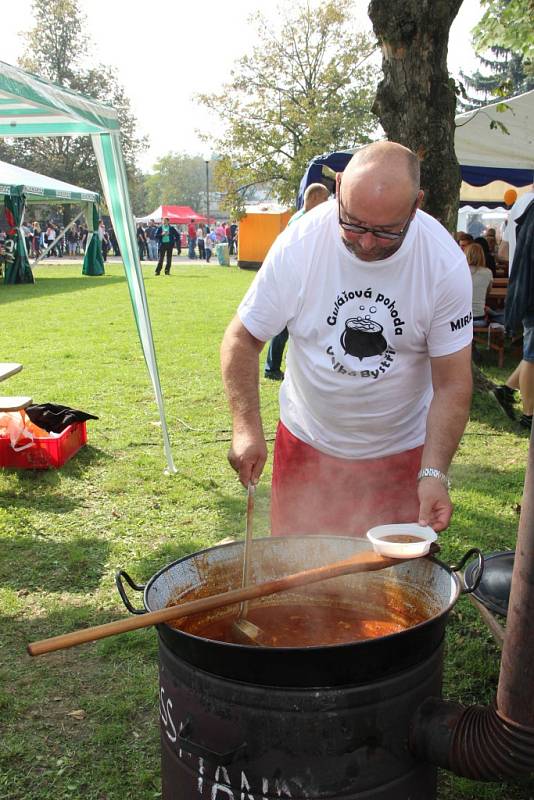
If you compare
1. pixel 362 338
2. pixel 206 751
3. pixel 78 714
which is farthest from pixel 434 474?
pixel 78 714

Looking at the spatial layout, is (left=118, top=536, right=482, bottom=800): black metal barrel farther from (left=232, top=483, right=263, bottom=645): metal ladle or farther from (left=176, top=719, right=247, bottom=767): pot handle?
Answer: (left=232, top=483, right=263, bottom=645): metal ladle

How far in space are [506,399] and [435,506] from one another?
4.99 meters

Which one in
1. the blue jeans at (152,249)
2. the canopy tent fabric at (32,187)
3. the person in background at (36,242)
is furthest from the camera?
the blue jeans at (152,249)

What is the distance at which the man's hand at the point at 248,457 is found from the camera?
206 centimetres

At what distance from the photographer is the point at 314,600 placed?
214 cm

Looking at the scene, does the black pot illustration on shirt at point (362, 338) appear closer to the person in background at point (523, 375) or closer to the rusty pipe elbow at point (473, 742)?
the rusty pipe elbow at point (473, 742)

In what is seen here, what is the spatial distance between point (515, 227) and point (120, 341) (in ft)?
19.9

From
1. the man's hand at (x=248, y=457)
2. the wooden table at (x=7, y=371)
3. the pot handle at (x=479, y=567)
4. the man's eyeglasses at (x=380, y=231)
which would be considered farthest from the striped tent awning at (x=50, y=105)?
the pot handle at (x=479, y=567)

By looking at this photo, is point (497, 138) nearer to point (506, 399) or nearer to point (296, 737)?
point (506, 399)

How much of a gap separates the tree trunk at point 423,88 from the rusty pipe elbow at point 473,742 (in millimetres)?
5093

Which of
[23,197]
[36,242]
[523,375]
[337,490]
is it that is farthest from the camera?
[36,242]

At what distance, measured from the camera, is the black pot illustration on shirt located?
2.19 meters

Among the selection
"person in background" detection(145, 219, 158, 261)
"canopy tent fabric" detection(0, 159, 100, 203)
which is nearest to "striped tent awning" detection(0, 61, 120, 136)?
"canopy tent fabric" detection(0, 159, 100, 203)

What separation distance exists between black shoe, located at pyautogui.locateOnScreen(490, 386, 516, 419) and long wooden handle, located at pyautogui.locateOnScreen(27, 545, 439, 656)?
513cm
